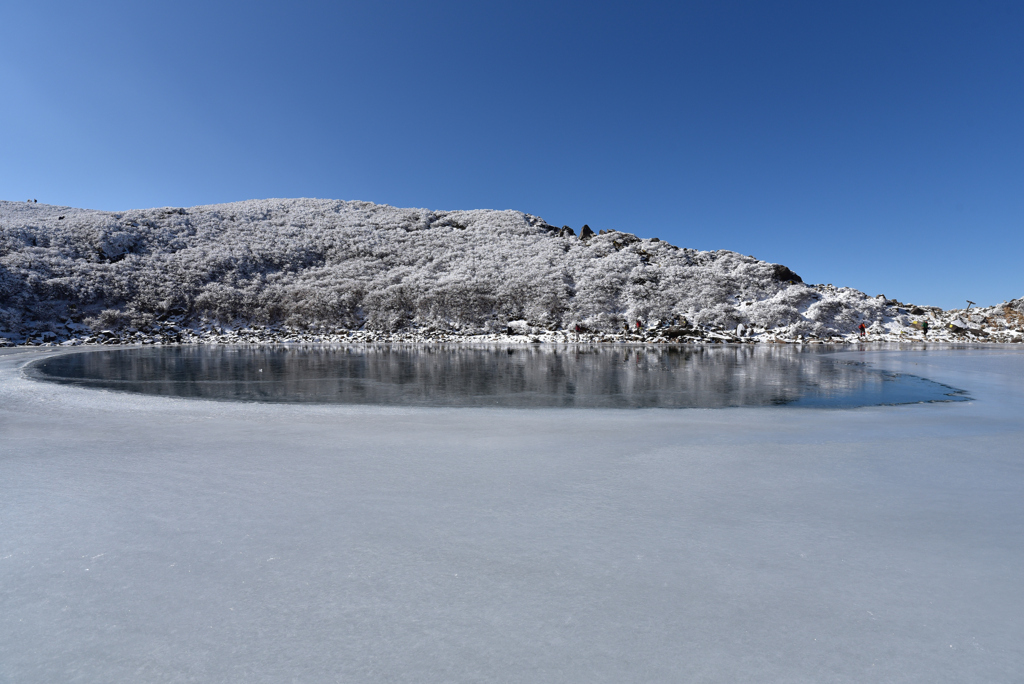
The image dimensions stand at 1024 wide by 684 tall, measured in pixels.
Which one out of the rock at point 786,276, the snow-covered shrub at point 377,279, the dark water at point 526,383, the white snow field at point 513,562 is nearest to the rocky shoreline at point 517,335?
the snow-covered shrub at point 377,279

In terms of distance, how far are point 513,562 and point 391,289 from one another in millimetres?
39425

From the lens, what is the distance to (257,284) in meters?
42.3

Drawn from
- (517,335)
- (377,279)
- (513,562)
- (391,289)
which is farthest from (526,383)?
(377,279)

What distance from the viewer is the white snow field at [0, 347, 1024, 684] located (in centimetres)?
186

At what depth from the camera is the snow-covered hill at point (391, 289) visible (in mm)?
33469

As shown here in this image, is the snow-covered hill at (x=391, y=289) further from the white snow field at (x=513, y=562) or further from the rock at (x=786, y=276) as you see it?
the white snow field at (x=513, y=562)

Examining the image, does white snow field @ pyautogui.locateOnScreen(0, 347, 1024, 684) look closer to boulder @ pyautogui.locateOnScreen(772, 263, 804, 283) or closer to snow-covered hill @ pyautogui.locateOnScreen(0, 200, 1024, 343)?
snow-covered hill @ pyautogui.locateOnScreen(0, 200, 1024, 343)

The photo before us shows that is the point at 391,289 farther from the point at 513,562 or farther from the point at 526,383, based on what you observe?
the point at 513,562

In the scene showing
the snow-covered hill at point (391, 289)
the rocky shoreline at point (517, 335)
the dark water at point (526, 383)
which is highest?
the snow-covered hill at point (391, 289)

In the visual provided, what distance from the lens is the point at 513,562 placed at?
2568 mm

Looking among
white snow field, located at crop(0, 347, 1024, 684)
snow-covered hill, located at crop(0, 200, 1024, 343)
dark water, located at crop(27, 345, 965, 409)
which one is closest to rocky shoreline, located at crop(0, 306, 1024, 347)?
snow-covered hill, located at crop(0, 200, 1024, 343)

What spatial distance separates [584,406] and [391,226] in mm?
55075

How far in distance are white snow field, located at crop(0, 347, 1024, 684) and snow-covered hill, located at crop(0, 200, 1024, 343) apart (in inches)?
1086

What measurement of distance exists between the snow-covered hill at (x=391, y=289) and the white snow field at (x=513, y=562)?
27.6m
